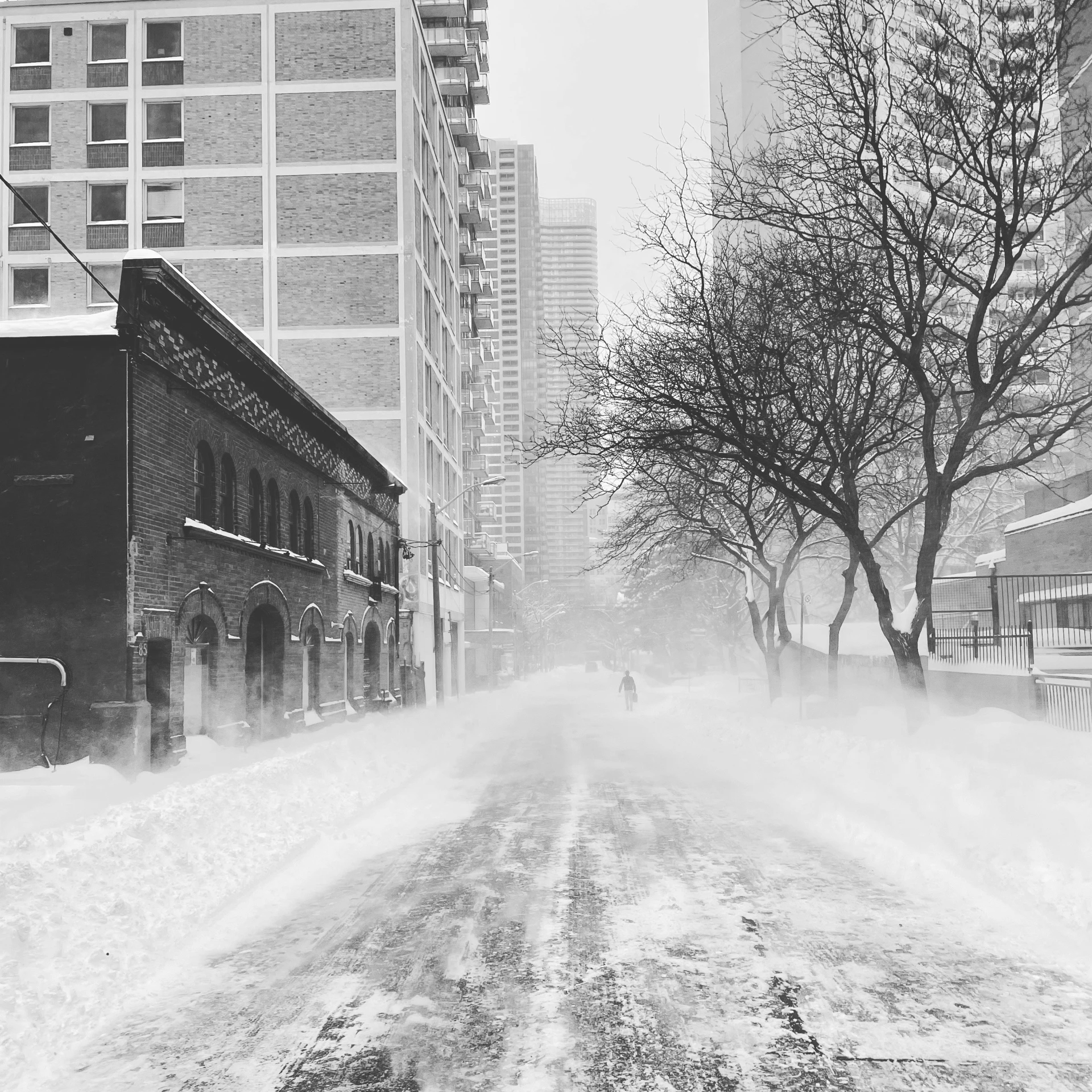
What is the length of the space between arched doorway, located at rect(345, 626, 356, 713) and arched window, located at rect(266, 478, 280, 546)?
628 cm

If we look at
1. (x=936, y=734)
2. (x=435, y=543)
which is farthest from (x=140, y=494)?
(x=435, y=543)

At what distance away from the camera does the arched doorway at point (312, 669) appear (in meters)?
23.9

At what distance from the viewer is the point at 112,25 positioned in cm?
4003

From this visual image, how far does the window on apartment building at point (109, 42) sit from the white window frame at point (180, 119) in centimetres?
185

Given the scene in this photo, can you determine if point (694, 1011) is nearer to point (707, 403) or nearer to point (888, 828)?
point (888, 828)

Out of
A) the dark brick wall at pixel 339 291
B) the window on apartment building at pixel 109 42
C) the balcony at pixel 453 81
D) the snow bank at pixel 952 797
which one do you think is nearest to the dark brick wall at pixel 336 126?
the dark brick wall at pixel 339 291

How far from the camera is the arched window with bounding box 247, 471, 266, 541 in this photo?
1989cm

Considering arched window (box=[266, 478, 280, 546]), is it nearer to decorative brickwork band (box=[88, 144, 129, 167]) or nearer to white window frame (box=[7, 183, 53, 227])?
white window frame (box=[7, 183, 53, 227])

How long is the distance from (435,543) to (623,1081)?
103 feet

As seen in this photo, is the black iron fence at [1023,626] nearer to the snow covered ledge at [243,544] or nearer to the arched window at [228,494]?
the snow covered ledge at [243,544]

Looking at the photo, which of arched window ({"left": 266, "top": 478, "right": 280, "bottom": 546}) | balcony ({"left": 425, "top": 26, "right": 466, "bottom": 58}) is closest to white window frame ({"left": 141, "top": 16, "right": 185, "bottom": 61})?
balcony ({"left": 425, "top": 26, "right": 466, "bottom": 58})

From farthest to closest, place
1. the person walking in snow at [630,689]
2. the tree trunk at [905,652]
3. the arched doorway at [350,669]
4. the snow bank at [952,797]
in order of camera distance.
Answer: the person walking in snow at [630,689] < the arched doorway at [350,669] < the tree trunk at [905,652] < the snow bank at [952,797]

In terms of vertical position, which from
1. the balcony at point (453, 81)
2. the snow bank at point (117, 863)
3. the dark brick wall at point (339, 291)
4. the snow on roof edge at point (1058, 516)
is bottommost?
the snow bank at point (117, 863)

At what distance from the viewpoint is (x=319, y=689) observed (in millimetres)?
24766
